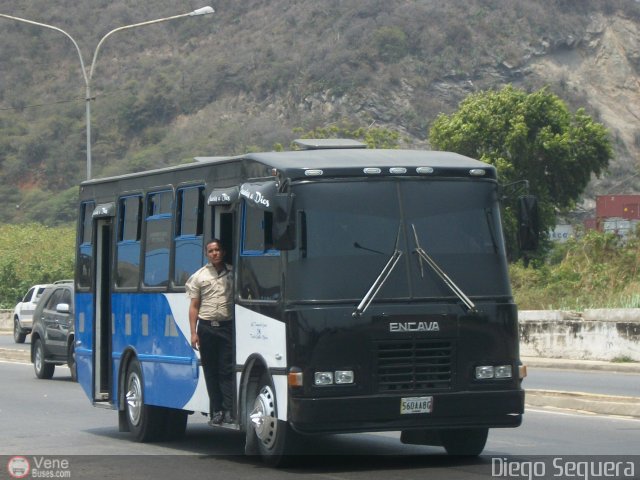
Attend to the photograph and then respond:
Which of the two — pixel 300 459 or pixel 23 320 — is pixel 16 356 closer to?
pixel 23 320

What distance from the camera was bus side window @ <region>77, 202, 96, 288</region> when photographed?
15.4 m

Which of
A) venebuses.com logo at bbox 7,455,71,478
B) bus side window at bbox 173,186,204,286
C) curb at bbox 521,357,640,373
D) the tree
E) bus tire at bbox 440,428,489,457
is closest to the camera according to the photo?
venebuses.com logo at bbox 7,455,71,478

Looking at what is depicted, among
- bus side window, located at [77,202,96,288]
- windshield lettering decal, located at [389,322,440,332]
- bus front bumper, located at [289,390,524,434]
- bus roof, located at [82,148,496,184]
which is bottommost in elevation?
bus front bumper, located at [289,390,524,434]

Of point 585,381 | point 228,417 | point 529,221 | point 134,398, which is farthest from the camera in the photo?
point 585,381

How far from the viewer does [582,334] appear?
27.3 meters

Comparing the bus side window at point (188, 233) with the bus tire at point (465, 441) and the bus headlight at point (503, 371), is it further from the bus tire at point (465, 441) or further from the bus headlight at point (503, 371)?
the bus headlight at point (503, 371)

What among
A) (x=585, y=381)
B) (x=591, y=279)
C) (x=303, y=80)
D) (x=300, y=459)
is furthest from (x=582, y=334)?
(x=303, y=80)

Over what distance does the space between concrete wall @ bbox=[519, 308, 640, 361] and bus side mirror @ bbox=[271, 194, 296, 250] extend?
16.5 m

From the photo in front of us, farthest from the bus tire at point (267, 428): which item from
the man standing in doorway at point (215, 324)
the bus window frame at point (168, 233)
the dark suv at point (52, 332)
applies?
the dark suv at point (52, 332)

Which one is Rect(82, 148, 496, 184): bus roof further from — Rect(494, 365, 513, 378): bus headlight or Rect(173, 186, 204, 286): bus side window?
Rect(494, 365, 513, 378): bus headlight

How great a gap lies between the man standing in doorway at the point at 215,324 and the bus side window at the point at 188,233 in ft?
1.96

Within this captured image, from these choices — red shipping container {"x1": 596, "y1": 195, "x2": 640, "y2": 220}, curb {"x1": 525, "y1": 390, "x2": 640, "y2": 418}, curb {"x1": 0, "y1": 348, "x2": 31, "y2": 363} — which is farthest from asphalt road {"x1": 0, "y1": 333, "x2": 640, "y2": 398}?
red shipping container {"x1": 596, "y1": 195, "x2": 640, "y2": 220}

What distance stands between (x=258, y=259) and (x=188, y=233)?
1681 mm

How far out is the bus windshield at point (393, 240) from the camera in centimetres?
1086
